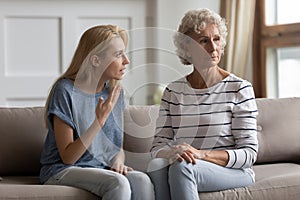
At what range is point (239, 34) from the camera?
4.52 meters

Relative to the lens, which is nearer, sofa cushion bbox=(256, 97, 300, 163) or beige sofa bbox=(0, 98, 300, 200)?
beige sofa bbox=(0, 98, 300, 200)

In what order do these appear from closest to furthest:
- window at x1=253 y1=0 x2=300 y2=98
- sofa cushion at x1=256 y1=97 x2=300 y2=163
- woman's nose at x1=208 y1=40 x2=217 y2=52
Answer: woman's nose at x1=208 y1=40 x2=217 y2=52, sofa cushion at x1=256 y1=97 x2=300 y2=163, window at x1=253 y1=0 x2=300 y2=98

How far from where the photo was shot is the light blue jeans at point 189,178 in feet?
7.96

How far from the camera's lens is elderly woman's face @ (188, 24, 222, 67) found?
2.62 m

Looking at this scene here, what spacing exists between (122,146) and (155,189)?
0.40 m

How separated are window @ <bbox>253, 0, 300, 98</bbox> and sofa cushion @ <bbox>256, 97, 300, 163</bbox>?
1.14 metres

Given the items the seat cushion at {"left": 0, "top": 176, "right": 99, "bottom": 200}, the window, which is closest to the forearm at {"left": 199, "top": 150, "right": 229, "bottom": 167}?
the seat cushion at {"left": 0, "top": 176, "right": 99, "bottom": 200}

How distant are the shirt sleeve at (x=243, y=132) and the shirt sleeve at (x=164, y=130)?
0.27 meters

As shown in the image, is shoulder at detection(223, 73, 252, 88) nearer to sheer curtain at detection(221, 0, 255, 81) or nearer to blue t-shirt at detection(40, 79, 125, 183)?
blue t-shirt at detection(40, 79, 125, 183)

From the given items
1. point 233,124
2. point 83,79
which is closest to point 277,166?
point 233,124

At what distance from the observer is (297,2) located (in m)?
4.31

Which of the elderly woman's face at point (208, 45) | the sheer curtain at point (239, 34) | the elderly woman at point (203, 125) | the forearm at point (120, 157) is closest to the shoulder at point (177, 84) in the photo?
the elderly woman at point (203, 125)

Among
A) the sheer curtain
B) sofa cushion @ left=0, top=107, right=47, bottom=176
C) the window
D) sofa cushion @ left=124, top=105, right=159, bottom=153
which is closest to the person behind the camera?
sofa cushion @ left=0, top=107, right=47, bottom=176

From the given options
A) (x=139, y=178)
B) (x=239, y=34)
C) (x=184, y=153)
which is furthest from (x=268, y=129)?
(x=239, y=34)
